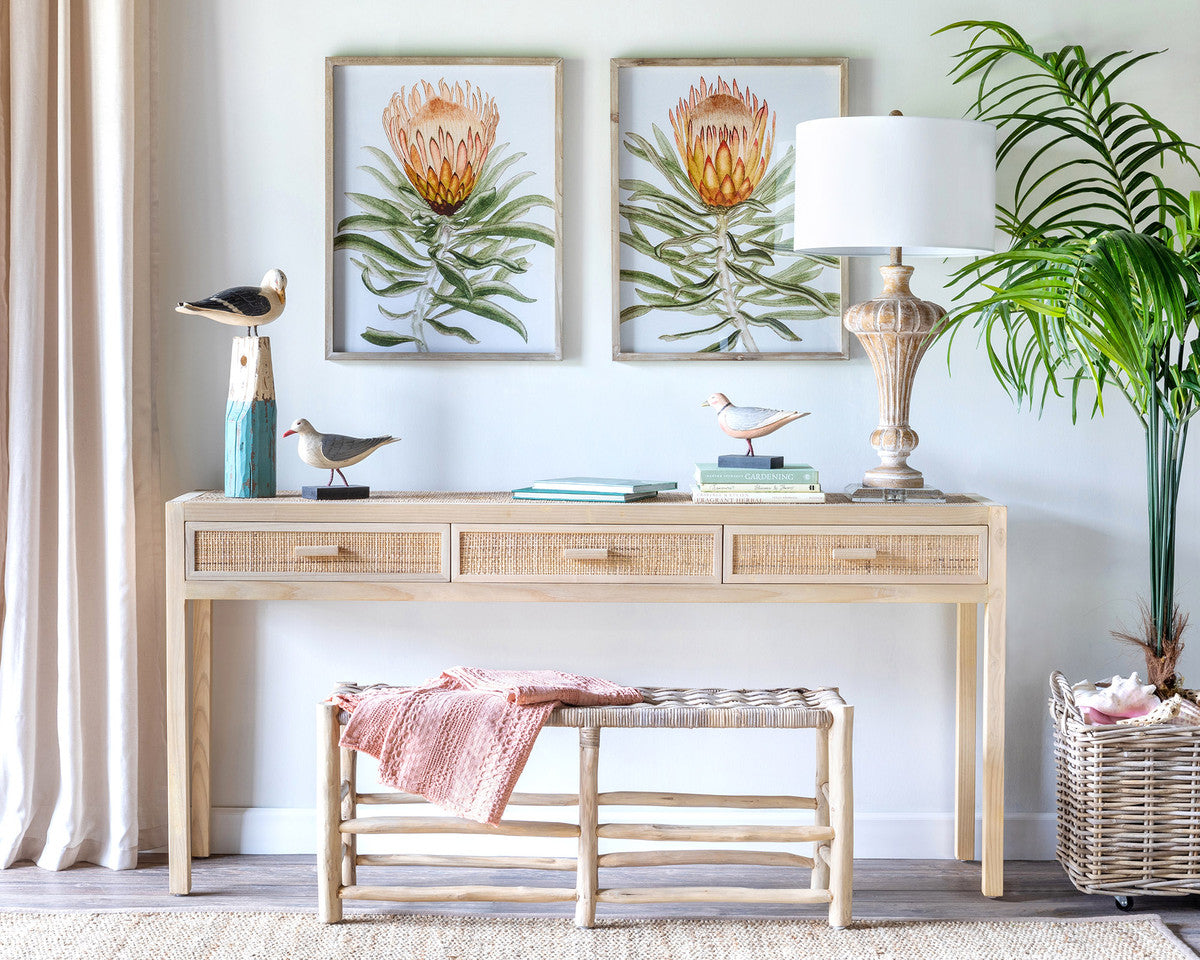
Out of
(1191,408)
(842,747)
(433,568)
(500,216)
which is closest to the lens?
(842,747)

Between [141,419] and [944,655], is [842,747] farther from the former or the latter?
[141,419]

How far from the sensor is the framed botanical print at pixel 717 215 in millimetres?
2535

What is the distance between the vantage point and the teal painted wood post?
2.29 m

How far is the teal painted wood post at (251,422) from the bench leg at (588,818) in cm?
81

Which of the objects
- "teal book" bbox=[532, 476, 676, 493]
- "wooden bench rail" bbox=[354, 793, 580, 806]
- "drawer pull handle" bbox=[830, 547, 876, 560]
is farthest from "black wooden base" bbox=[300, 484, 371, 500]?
"drawer pull handle" bbox=[830, 547, 876, 560]

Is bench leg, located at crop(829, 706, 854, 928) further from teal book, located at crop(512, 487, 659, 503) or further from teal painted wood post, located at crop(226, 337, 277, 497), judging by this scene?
teal painted wood post, located at crop(226, 337, 277, 497)

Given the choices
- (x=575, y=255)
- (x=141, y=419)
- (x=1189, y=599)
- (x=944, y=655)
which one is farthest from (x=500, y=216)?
(x=1189, y=599)

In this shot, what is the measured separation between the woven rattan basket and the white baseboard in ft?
1.18

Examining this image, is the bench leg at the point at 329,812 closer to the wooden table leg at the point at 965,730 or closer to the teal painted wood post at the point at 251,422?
the teal painted wood post at the point at 251,422

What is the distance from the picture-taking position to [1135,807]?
218cm

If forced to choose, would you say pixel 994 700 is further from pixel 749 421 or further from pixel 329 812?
pixel 329 812

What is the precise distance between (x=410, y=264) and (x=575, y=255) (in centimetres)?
36

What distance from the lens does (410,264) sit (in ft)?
8.41

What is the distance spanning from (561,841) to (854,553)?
3.18ft
